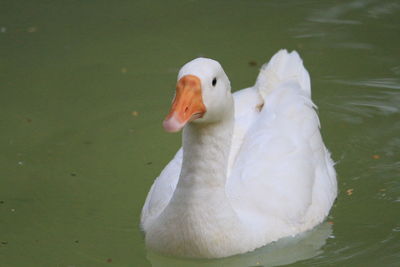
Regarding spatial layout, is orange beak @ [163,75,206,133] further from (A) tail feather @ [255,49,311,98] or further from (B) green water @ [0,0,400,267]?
(A) tail feather @ [255,49,311,98]

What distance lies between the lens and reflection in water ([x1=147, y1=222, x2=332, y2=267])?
593 centimetres

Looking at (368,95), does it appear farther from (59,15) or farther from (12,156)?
(59,15)

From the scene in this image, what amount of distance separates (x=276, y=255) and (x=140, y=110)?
9.19 ft

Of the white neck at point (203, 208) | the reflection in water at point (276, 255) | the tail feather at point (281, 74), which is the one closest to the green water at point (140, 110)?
the reflection in water at point (276, 255)

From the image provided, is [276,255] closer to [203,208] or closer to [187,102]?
[203,208]

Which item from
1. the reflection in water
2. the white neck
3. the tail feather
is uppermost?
the tail feather

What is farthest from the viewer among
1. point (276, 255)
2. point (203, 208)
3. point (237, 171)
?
point (237, 171)

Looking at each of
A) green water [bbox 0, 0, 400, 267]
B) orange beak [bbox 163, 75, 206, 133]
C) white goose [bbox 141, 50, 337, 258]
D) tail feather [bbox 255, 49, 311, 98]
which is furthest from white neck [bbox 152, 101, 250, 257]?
tail feather [bbox 255, 49, 311, 98]

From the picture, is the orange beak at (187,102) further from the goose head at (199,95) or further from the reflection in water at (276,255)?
the reflection in water at (276,255)

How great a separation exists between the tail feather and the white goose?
0.04ft

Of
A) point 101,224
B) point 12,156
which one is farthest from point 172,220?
point 12,156

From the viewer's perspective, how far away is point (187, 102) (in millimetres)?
5102

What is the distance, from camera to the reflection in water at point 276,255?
5930 millimetres

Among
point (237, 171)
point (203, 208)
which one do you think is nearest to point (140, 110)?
point (237, 171)
